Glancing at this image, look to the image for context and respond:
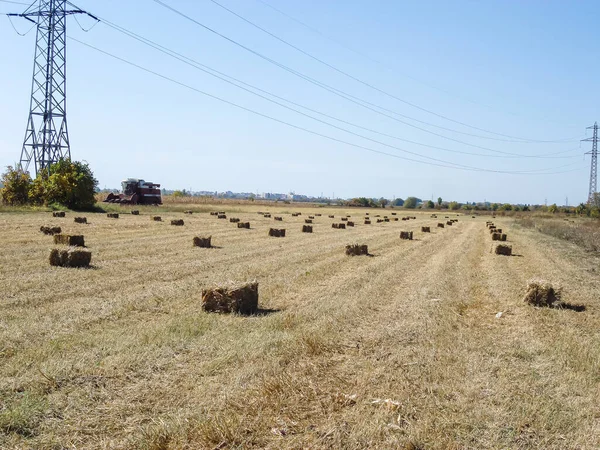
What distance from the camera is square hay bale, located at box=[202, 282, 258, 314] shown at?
10.2 meters

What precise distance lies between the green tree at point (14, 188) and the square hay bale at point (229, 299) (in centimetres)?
4146

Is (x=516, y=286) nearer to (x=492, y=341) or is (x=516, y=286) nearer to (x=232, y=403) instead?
(x=492, y=341)

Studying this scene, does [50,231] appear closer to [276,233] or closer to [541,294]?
[276,233]

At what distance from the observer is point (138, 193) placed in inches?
2608

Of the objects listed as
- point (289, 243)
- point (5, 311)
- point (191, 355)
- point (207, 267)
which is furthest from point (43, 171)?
point (191, 355)

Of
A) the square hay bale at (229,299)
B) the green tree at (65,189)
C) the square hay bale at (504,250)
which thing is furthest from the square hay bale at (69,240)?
the green tree at (65,189)

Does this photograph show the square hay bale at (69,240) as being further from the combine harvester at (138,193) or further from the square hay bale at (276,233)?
the combine harvester at (138,193)

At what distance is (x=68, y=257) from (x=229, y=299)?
22.0 ft

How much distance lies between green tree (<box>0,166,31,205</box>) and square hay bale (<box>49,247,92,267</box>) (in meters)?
35.0

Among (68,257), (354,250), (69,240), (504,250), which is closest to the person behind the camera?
(68,257)

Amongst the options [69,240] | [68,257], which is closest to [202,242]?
[69,240]

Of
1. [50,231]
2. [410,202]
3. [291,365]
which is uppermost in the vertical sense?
[410,202]

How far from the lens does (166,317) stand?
31.4 ft

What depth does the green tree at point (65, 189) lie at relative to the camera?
45.8 metres
